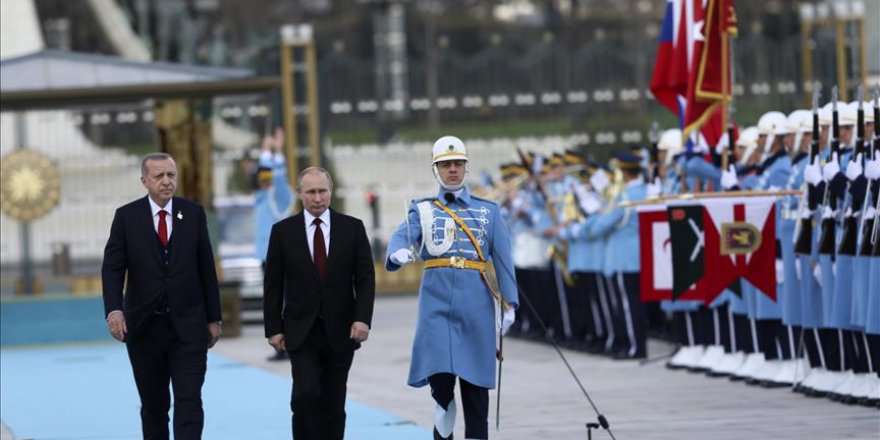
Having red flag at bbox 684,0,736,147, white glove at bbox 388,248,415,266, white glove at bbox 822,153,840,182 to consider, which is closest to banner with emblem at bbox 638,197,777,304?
red flag at bbox 684,0,736,147

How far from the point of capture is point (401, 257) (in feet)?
37.4

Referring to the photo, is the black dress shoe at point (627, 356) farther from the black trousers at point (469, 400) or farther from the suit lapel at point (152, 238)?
the suit lapel at point (152, 238)

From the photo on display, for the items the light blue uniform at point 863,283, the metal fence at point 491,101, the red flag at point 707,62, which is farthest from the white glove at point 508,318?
the metal fence at point 491,101

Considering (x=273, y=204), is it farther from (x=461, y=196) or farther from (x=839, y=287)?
(x=461, y=196)

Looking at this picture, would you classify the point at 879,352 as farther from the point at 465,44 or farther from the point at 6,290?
the point at 465,44

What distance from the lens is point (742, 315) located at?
17.0 meters

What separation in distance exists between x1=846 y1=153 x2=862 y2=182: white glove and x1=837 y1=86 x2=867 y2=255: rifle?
0.05 feet

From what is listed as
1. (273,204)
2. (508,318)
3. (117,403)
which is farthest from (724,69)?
(273,204)

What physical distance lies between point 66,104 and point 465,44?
44.1 ft

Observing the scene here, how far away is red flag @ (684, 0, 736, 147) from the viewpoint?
57.0 ft

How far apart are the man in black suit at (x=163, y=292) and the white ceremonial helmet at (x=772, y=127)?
6585 millimetres

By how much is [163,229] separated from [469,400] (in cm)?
192

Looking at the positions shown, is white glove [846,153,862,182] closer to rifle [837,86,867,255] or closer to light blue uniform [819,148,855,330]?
rifle [837,86,867,255]

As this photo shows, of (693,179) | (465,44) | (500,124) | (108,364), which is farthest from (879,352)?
(465,44)
